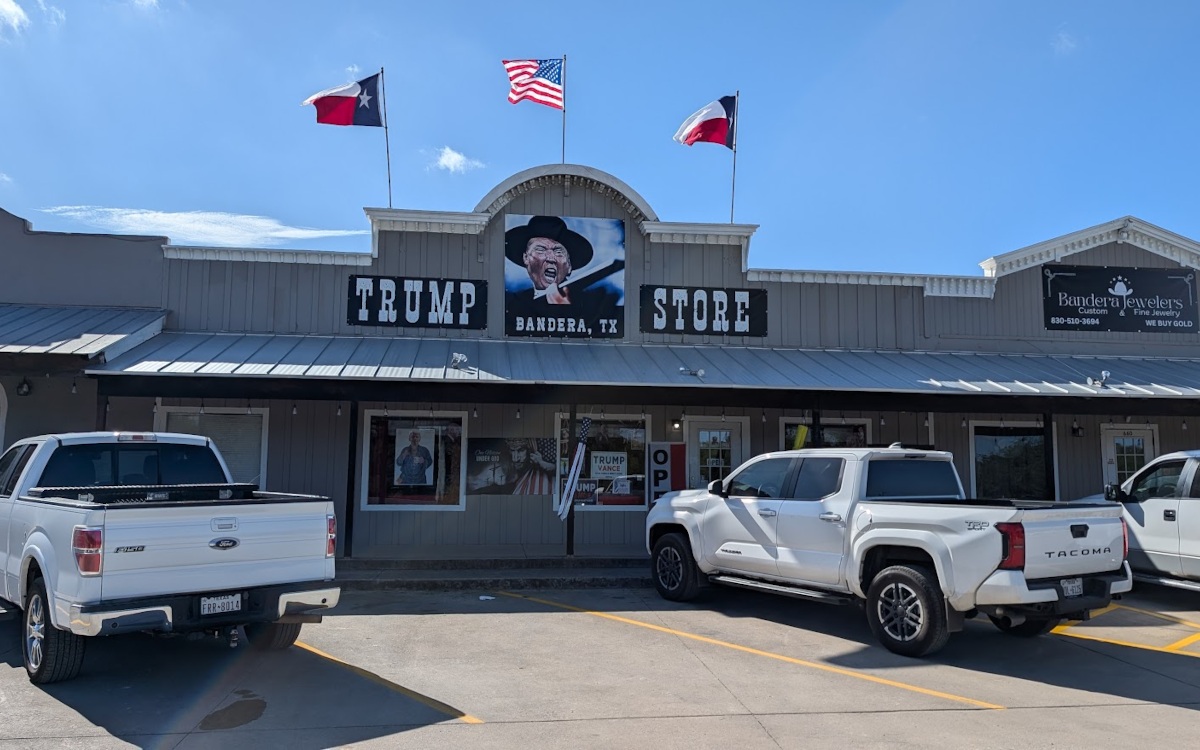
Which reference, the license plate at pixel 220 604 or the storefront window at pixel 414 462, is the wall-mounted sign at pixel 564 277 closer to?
the storefront window at pixel 414 462

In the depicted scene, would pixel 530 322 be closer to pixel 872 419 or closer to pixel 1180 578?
pixel 872 419

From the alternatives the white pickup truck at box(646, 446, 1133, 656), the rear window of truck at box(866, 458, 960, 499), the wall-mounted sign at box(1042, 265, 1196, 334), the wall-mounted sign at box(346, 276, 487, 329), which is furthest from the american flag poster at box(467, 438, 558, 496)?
the wall-mounted sign at box(1042, 265, 1196, 334)

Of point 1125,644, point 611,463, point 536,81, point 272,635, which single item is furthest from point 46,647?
point 536,81

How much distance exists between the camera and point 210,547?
21.0 ft

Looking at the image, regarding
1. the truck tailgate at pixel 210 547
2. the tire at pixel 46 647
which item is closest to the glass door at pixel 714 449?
the truck tailgate at pixel 210 547

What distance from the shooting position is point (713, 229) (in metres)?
14.9

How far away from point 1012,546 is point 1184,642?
3.08 metres

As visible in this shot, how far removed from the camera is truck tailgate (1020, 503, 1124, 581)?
7191 millimetres

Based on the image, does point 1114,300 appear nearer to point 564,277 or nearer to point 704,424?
point 704,424

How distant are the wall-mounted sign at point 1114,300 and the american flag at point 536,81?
32.1ft

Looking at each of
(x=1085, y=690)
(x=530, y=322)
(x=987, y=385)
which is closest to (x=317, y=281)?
(x=530, y=322)

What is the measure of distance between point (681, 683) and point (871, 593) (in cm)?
224

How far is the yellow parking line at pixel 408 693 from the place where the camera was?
5898 millimetres

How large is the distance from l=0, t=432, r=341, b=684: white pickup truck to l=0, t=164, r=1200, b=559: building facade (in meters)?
4.62
